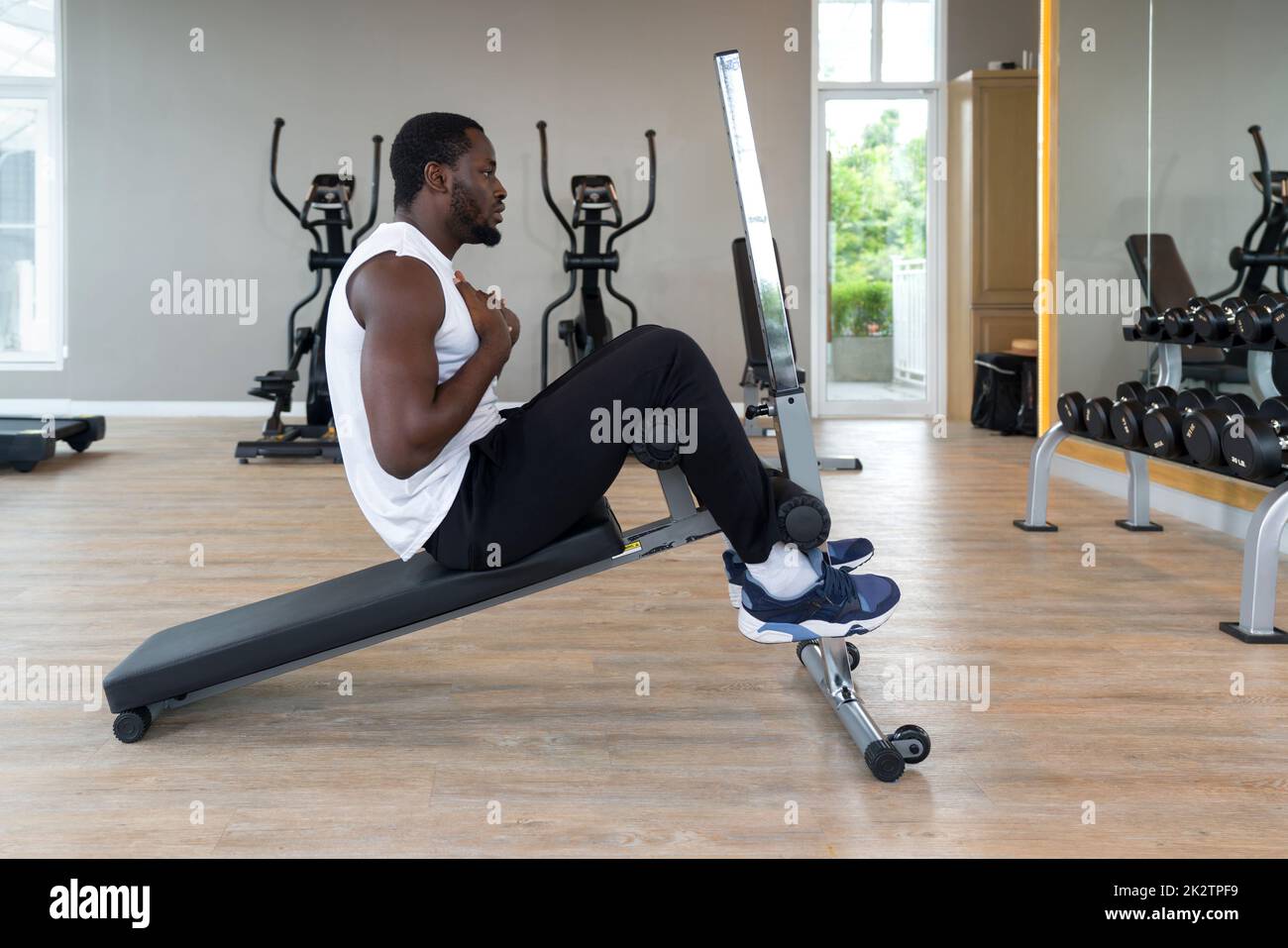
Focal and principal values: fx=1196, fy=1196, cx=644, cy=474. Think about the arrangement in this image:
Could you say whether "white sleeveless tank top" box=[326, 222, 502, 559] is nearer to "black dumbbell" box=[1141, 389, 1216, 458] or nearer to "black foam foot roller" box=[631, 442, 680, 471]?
"black foam foot roller" box=[631, 442, 680, 471]

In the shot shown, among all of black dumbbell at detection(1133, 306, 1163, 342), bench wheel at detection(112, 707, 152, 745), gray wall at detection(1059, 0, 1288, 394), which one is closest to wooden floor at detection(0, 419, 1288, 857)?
bench wheel at detection(112, 707, 152, 745)

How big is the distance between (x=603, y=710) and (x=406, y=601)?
1.43 ft

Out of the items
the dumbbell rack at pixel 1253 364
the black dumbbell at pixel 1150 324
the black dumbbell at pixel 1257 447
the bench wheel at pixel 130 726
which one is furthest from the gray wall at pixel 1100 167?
the bench wheel at pixel 130 726

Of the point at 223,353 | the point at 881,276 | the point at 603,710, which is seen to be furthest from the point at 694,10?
the point at 603,710

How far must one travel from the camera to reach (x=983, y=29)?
7461mm

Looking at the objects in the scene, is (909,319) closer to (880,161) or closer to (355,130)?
(880,161)

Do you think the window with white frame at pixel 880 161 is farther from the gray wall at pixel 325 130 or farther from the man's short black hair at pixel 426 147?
the man's short black hair at pixel 426 147

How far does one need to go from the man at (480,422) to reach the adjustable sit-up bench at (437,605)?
5cm

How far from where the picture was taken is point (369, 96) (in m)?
7.33

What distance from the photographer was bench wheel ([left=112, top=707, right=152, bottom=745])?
194 centimetres

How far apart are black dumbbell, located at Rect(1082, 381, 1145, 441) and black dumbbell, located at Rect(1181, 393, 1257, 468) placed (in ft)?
1.32

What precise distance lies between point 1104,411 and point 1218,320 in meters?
0.43
